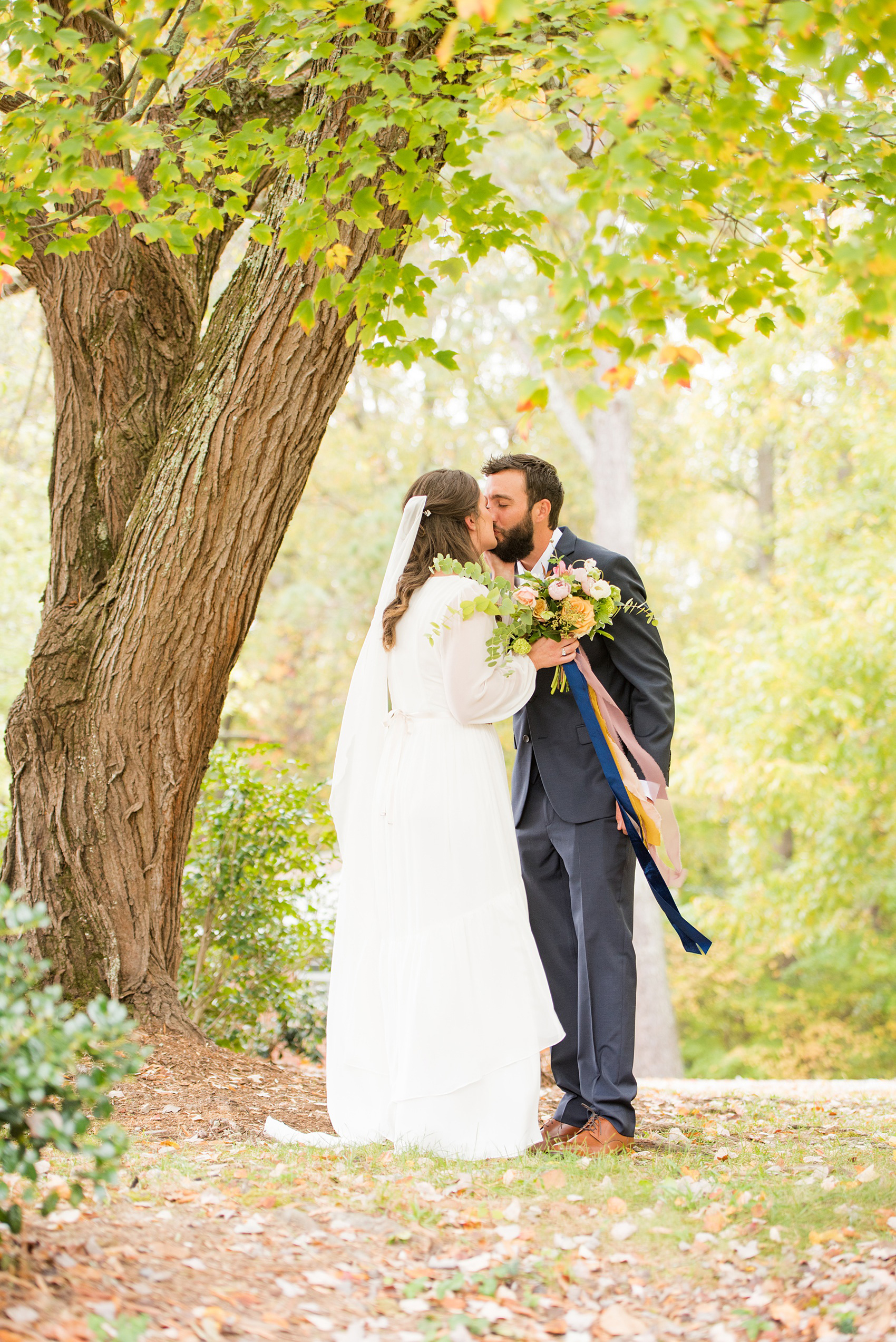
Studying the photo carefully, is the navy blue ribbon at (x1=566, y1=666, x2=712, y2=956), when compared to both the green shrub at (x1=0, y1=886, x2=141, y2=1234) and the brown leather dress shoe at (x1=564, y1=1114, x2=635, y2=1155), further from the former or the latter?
the green shrub at (x1=0, y1=886, x2=141, y2=1234)

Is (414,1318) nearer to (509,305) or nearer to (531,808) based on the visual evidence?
(531,808)

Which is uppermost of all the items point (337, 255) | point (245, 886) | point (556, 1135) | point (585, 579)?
point (337, 255)

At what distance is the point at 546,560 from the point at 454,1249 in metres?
2.46

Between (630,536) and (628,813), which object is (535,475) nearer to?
(628,813)

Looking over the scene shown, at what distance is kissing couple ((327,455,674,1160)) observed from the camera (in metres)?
3.81

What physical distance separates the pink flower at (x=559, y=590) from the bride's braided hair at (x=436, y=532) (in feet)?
1.26

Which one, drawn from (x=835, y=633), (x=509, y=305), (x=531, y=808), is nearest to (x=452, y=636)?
(x=531, y=808)

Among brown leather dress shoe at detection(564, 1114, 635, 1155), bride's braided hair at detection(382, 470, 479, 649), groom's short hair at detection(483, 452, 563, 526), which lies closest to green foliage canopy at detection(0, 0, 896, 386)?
bride's braided hair at detection(382, 470, 479, 649)

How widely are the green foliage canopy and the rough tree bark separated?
28 cm

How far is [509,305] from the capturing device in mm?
17484

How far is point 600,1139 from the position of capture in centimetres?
390

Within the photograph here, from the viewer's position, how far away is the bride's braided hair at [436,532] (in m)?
4.13

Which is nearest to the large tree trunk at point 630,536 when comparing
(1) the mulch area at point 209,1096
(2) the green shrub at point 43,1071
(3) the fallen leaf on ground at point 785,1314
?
(1) the mulch area at point 209,1096

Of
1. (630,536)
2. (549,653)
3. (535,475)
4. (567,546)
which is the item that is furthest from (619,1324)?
(630,536)
